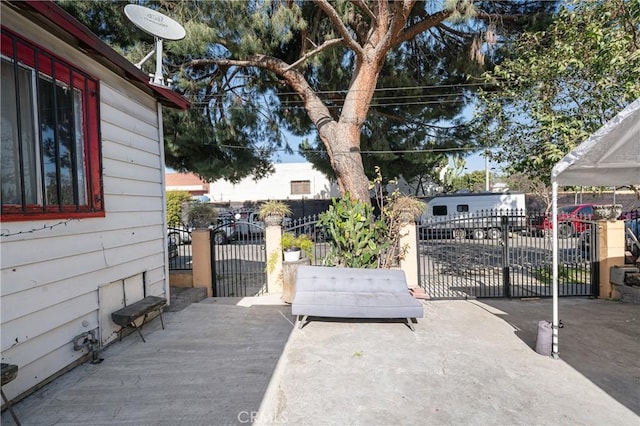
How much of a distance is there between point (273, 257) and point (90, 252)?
Answer: 3.13 meters

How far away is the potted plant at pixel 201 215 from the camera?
5.86 metres

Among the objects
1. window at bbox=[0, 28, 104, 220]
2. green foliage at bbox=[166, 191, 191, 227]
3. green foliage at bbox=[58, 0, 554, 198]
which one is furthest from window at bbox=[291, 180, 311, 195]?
window at bbox=[0, 28, 104, 220]

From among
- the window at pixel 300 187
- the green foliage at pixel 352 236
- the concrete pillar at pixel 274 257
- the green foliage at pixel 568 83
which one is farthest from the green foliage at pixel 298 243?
the window at pixel 300 187

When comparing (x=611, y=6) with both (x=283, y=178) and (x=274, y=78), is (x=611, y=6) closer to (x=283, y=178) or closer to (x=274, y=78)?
(x=274, y=78)

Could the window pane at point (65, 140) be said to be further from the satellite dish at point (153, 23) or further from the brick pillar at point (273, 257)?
the brick pillar at point (273, 257)

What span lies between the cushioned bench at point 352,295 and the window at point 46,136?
2.73 metres

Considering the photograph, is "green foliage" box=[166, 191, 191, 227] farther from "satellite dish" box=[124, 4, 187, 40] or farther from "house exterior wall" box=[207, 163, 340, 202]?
"satellite dish" box=[124, 4, 187, 40]

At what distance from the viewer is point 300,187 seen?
24.7 meters

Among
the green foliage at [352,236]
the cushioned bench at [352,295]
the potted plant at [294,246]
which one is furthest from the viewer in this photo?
the potted plant at [294,246]

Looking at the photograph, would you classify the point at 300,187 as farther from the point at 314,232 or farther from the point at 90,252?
the point at 90,252

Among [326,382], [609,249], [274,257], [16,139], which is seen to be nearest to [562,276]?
[609,249]

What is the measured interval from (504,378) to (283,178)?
22.8 m

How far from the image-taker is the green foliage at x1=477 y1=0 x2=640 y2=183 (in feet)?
14.3

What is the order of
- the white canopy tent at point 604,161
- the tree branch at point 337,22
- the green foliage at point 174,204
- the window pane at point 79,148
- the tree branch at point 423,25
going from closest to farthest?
the white canopy tent at point 604,161 < the window pane at point 79,148 < the tree branch at point 337,22 < the tree branch at point 423,25 < the green foliage at point 174,204
